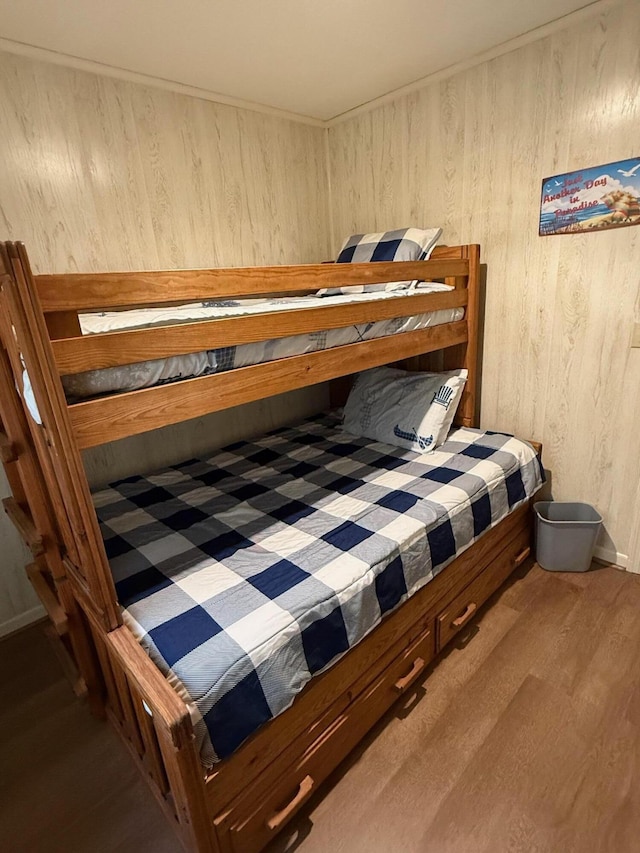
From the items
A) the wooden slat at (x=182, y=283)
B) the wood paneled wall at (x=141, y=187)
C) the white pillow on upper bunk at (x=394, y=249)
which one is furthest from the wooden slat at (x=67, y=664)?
the white pillow on upper bunk at (x=394, y=249)

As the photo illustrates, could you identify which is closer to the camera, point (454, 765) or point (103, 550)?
point (103, 550)

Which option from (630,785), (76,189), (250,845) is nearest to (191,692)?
(250,845)

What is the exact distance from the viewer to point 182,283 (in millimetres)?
1108

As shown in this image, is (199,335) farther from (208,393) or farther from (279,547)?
(279,547)

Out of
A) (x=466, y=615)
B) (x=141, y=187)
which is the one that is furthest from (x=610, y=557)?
(x=141, y=187)

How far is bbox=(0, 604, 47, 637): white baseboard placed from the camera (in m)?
1.99

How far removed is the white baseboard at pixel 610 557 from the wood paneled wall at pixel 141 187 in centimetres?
191

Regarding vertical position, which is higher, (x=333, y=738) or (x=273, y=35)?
(x=273, y=35)

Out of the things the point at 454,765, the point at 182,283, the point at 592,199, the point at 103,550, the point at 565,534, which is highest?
the point at 592,199

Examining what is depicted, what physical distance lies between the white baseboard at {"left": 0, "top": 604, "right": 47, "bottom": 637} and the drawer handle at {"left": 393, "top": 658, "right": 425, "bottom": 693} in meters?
1.69

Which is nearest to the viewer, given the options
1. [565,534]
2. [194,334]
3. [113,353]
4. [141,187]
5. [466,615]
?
[113,353]

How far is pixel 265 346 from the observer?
134 centimetres

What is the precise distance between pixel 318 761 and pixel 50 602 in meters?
1.01

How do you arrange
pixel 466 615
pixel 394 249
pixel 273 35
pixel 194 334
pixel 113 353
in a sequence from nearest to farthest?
pixel 113 353 < pixel 194 334 < pixel 273 35 < pixel 466 615 < pixel 394 249
